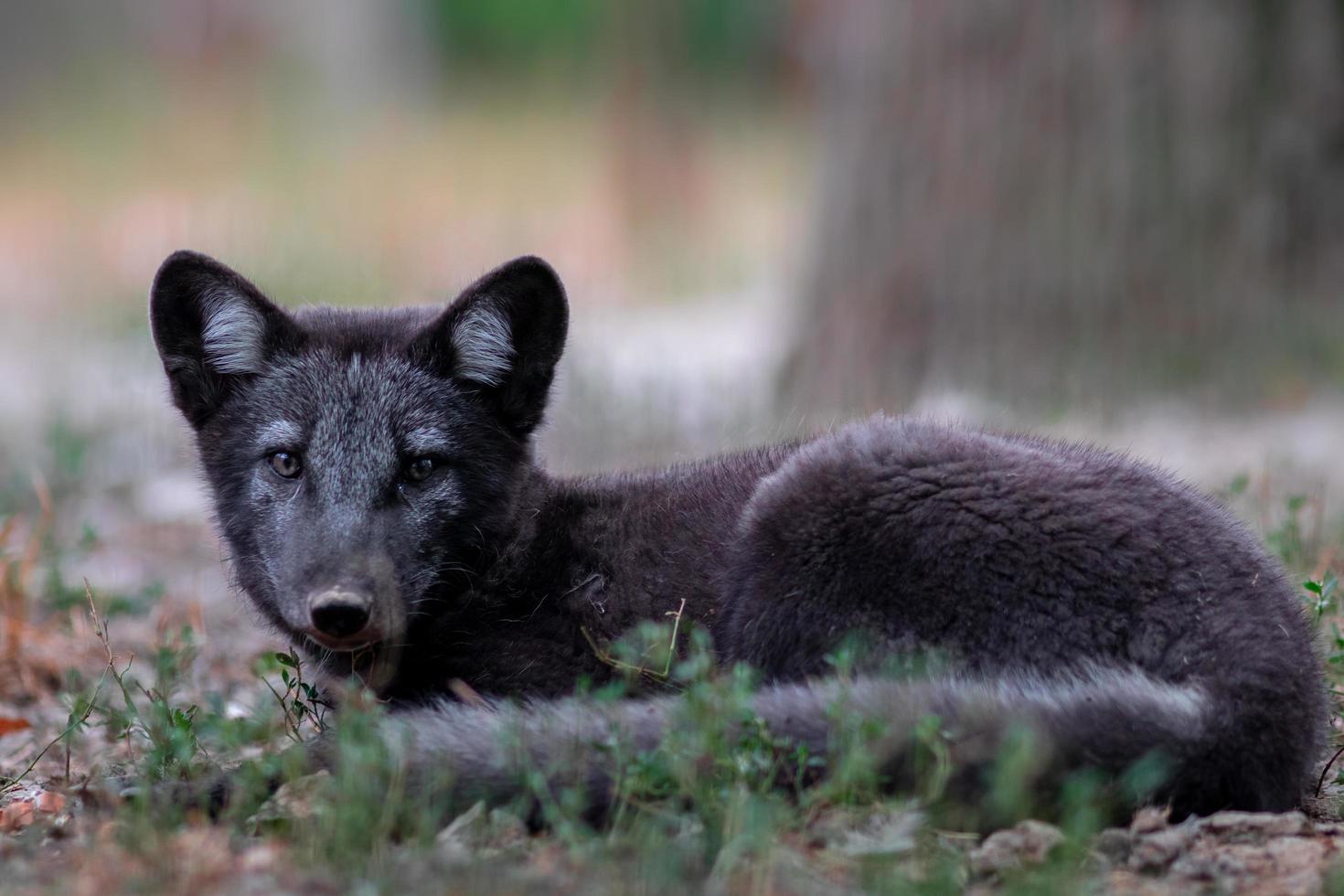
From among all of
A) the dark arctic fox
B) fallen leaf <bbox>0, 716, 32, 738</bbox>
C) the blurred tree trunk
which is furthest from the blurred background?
the dark arctic fox

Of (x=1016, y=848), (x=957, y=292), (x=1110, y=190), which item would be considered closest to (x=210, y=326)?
(x=1016, y=848)

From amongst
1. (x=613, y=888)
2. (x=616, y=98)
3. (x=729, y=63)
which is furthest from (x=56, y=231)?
(x=729, y=63)

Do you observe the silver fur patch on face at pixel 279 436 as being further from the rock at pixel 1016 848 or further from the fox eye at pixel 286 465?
the rock at pixel 1016 848

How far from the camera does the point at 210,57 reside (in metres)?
21.4

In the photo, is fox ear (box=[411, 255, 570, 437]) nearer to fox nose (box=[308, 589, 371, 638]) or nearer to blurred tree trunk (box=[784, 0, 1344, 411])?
fox nose (box=[308, 589, 371, 638])

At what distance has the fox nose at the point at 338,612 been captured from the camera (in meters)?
3.50

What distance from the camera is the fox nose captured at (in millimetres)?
3500

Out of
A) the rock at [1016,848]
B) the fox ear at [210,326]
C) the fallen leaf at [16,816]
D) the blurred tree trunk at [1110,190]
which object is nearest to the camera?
the rock at [1016,848]

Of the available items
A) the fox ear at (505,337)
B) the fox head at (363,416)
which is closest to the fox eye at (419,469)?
the fox head at (363,416)

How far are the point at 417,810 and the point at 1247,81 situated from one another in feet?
22.8

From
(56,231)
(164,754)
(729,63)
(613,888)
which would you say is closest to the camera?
(613,888)

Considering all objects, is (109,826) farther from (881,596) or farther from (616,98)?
(616,98)

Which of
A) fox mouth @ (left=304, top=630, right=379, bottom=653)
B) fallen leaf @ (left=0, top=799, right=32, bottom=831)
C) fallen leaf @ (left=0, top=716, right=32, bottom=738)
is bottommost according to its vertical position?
fallen leaf @ (left=0, top=716, right=32, bottom=738)

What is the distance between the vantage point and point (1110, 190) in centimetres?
809
